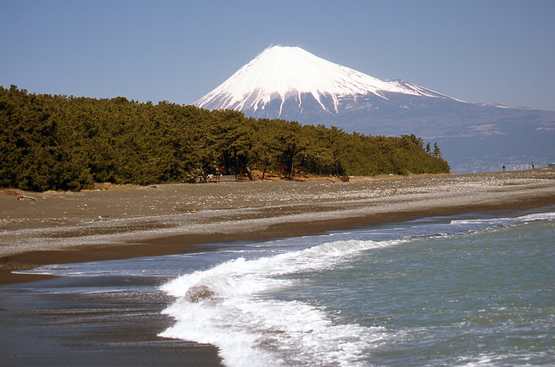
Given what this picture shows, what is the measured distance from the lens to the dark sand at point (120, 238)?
5.89 metres

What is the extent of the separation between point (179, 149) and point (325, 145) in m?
35.3

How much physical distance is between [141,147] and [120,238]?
3030 centimetres

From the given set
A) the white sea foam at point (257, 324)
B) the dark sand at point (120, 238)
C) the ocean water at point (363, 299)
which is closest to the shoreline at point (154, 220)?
the dark sand at point (120, 238)

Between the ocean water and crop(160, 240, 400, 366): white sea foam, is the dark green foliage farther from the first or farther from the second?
crop(160, 240, 400, 366): white sea foam

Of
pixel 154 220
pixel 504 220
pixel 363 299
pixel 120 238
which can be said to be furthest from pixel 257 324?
pixel 504 220

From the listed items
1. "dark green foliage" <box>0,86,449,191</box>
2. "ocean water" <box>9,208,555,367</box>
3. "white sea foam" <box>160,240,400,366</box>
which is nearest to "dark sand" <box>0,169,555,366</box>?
"white sea foam" <box>160,240,400,366</box>

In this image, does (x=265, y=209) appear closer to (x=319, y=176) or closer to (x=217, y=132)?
(x=217, y=132)

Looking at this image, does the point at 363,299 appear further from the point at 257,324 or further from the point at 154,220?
the point at 154,220

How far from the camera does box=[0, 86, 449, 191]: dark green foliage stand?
31750 mm

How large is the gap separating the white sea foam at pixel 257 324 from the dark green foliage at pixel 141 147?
25.2 meters

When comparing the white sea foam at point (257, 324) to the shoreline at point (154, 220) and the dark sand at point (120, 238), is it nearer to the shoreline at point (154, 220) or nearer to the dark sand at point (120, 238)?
the dark sand at point (120, 238)

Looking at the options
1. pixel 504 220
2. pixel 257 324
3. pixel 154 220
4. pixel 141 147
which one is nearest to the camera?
pixel 257 324

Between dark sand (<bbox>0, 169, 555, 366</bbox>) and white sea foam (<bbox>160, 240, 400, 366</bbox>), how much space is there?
348mm

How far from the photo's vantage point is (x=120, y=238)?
16.9m
